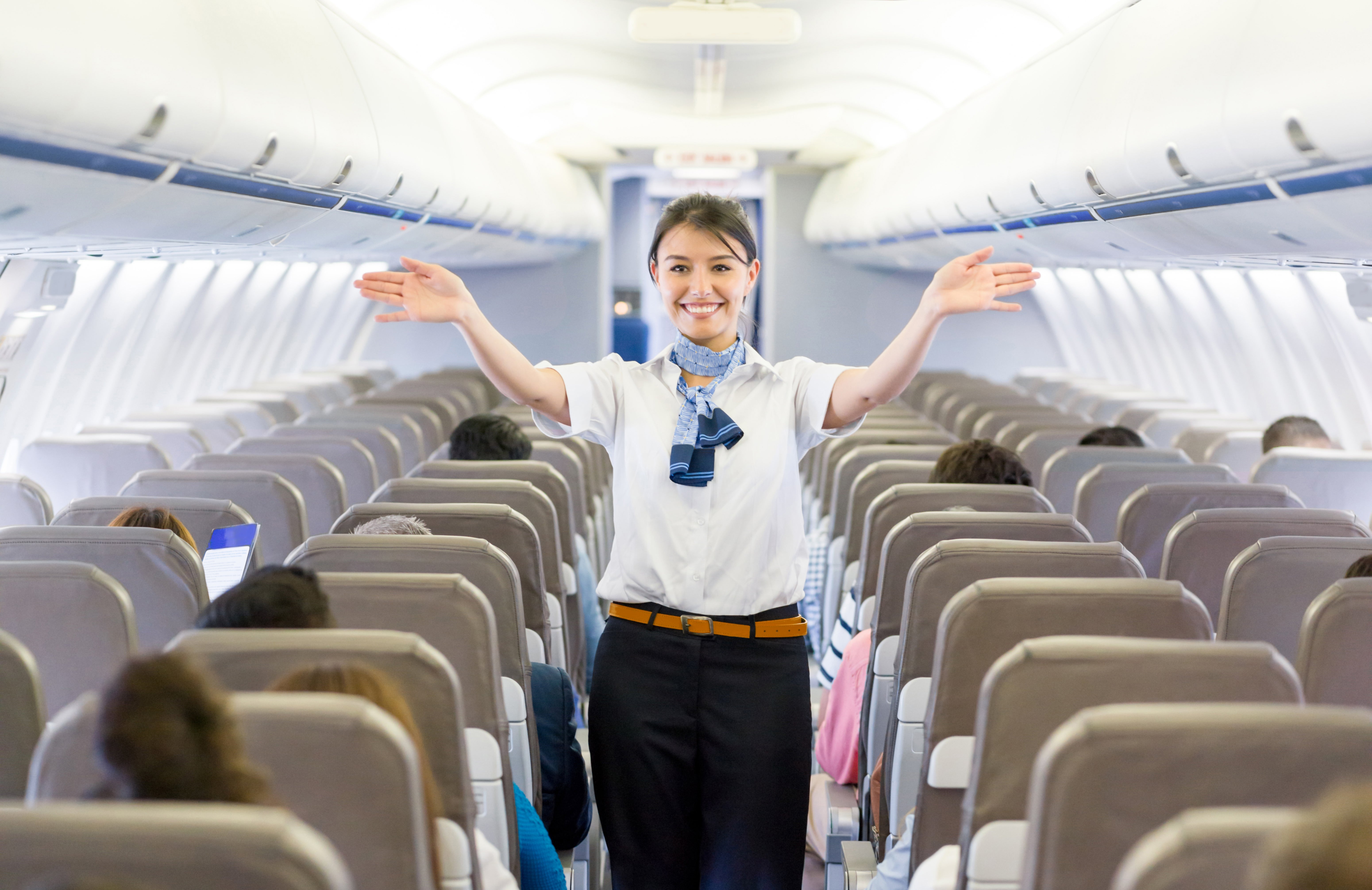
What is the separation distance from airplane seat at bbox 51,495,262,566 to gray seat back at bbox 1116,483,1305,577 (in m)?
2.95

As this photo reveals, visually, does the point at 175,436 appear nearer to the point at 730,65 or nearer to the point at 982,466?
the point at 982,466

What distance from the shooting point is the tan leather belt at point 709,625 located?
8.49 feet

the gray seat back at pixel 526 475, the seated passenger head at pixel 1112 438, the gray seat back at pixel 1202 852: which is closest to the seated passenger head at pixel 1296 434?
the seated passenger head at pixel 1112 438

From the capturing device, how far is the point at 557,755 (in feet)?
10.8

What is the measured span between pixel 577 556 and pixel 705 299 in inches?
101

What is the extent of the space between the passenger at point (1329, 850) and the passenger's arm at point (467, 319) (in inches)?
66.9

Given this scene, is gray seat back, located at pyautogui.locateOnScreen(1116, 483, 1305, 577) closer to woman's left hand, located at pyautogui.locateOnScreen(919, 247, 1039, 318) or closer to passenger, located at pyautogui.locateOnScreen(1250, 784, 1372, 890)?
woman's left hand, located at pyautogui.locateOnScreen(919, 247, 1039, 318)

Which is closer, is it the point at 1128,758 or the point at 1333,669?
the point at 1128,758

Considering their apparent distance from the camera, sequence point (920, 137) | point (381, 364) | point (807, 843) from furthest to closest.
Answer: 1. point (381, 364)
2. point (920, 137)
3. point (807, 843)

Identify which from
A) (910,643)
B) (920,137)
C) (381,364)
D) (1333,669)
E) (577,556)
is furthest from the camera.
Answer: (381,364)

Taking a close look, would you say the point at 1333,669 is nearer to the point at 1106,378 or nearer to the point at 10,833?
the point at 10,833

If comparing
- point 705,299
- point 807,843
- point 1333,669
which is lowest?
point 807,843

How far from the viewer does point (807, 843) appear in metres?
4.60

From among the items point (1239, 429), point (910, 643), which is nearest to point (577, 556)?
point (910, 643)
